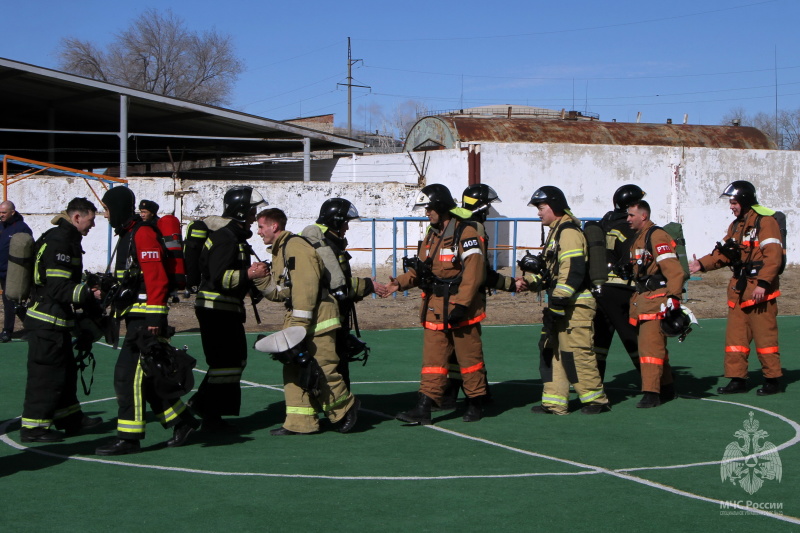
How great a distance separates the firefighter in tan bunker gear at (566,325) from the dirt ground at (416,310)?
7.10m

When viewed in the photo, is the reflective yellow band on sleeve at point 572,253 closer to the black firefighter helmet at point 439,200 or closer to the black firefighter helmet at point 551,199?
the black firefighter helmet at point 551,199

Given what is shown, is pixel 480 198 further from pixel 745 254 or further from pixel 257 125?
pixel 257 125

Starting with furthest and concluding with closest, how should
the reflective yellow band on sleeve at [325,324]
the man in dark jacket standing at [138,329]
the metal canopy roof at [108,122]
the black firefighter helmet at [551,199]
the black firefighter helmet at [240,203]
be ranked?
the metal canopy roof at [108,122], the black firefighter helmet at [551,199], the black firefighter helmet at [240,203], the reflective yellow band on sleeve at [325,324], the man in dark jacket standing at [138,329]

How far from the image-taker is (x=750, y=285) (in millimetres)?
8945

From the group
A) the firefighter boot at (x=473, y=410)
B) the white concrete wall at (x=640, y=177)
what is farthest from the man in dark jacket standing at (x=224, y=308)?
the white concrete wall at (x=640, y=177)

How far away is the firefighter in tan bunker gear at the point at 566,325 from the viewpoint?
798 centimetres

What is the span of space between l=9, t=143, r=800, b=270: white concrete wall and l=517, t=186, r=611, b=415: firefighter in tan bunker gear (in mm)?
15437

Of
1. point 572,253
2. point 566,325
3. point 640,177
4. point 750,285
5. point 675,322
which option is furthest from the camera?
point 640,177

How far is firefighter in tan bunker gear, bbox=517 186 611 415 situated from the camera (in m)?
7.98

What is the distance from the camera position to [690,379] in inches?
399

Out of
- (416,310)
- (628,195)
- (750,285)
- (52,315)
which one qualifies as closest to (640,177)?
(416,310)

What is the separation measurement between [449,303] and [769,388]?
386 centimetres

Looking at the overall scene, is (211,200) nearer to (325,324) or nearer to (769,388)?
(325,324)

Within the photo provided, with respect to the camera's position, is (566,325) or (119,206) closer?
(119,206)
